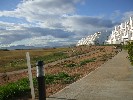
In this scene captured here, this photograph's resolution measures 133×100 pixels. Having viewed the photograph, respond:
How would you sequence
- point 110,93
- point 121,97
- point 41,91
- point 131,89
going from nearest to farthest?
point 41,91
point 121,97
point 110,93
point 131,89

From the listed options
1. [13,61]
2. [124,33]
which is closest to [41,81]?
[13,61]

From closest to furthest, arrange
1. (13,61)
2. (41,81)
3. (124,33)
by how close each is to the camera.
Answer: (41,81), (13,61), (124,33)

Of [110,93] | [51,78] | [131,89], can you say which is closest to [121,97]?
[110,93]

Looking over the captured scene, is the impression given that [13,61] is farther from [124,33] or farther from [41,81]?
[41,81]

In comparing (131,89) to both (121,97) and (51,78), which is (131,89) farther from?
(51,78)

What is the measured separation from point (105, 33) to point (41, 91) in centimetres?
15588

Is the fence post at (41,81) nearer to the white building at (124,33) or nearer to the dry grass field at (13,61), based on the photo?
the dry grass field at (13,61)

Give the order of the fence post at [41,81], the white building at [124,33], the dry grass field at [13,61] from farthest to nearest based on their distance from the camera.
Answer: the white building at [124,33], the dry grass field at [13,61], the fence post at [41,81]

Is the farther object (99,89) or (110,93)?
(99,89)

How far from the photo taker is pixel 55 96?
9891mm

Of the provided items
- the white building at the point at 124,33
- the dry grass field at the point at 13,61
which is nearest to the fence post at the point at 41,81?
the dry grass field at the point at 13,61

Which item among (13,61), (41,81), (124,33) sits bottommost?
(13,61)

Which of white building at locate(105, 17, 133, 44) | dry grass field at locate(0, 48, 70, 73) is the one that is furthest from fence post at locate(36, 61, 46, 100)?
white building at locate(105, 17, 133, 44)

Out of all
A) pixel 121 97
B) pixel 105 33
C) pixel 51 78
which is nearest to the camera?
pixel 121 97
